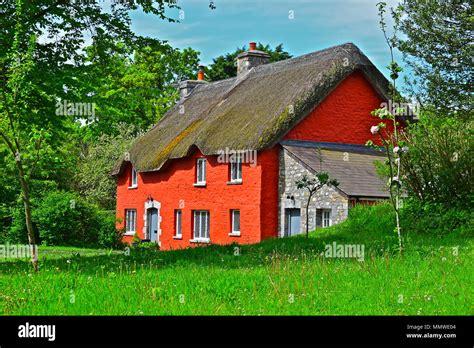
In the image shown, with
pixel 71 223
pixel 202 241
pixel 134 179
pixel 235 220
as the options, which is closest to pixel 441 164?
pixel 235 220

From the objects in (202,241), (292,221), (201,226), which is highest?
(292,221)

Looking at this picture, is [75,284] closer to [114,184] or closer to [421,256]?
[421,256]

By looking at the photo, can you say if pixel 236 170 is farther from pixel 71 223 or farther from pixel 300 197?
pixel 71 223

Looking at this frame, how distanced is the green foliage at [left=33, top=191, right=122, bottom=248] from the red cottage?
2.29 meters

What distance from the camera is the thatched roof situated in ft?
77.7

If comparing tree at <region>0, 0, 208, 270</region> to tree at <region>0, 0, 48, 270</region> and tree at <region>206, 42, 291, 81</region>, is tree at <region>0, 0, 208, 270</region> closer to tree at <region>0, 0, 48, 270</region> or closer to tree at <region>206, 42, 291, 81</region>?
tree at <region>0, 0, 48, 270</region>

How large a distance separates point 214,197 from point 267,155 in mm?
3578

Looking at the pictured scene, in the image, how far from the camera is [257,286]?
9430 mm

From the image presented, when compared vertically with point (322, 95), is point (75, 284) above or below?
below

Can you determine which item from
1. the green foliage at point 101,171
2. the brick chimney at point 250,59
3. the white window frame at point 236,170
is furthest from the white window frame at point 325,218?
the green foliage at point 101,171

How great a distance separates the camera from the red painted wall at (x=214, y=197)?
2330cm
